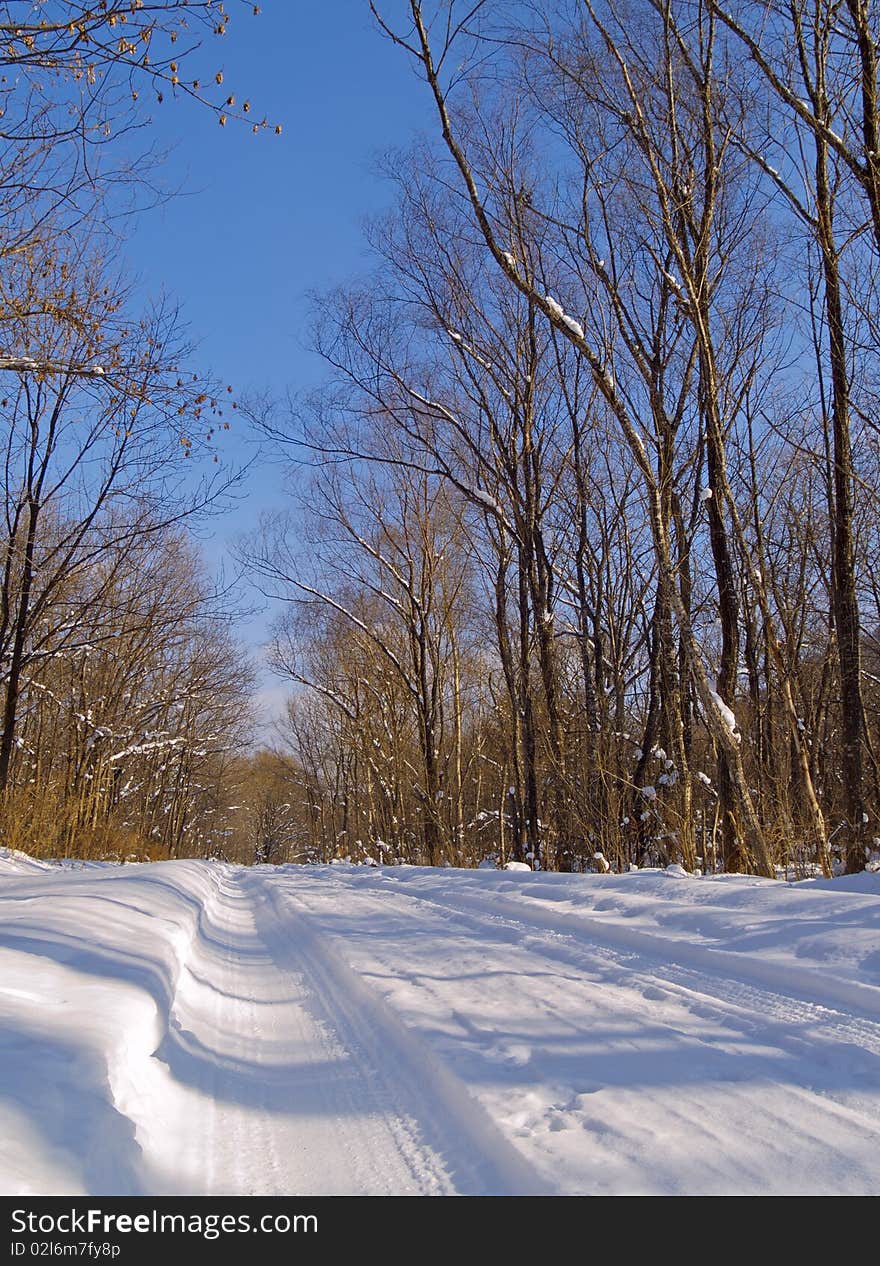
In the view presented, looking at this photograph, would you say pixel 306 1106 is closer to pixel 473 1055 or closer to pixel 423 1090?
pixel 423 1090

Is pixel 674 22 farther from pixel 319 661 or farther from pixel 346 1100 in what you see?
pixel 319 661

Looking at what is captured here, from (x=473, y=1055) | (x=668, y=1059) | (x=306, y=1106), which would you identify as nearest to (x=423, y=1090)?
(x=473, y=1055)

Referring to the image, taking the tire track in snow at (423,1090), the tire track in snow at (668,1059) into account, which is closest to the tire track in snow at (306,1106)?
the tire track in snow at (423,1090)

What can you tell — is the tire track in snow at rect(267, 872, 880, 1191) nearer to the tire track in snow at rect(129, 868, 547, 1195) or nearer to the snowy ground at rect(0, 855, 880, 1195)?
the snowy ground at rect(0, 855, 880, 1195)

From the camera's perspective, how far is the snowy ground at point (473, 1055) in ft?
6.93

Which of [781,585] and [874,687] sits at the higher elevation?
[781,585]

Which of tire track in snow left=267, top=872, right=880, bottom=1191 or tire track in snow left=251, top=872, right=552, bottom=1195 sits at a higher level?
tire track in snow left=267, top=872, right=880, bottom=1191

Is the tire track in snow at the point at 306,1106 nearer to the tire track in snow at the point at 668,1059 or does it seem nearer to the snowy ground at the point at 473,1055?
the snowy ground at the point at 473,1055

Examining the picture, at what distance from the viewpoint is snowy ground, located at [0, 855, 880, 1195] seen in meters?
2.11

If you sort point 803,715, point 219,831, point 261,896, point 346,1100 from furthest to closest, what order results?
point 219,831, point 803,715, point 261,896, point 346,1100

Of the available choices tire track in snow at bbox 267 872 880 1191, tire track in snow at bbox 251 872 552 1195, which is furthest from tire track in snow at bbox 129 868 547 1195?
tire track in snow at bbox 267 872 880 1191
